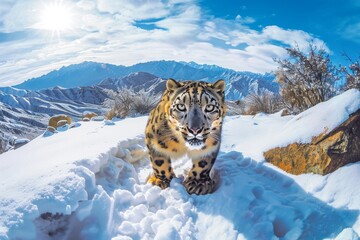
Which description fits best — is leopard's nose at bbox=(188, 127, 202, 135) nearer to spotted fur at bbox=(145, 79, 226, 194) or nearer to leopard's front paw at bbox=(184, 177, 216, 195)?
spotted fur at bbox=(145, 79, 226, 194)

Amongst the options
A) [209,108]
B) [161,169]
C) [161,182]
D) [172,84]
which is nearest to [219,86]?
[209,108]

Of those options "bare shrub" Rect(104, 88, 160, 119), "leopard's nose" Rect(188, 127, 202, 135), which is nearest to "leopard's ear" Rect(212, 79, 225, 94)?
"leopard's nose" Rect(188, 127, 202, 135)

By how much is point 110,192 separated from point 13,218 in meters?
1.62

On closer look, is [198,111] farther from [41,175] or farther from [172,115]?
[41,175]

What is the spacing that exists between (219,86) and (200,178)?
3.78 feet

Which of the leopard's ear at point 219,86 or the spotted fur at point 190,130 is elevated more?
the leopard's ear at point 219,86

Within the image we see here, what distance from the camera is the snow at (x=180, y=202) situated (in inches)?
117

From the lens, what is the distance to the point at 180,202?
4133 mm

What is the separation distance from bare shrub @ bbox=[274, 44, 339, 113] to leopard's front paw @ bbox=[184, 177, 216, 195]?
7420 mm

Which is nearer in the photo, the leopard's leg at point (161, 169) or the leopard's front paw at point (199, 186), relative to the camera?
the leopard's front paw at point (199, 186)

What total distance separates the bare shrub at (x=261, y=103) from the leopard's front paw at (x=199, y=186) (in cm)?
1066

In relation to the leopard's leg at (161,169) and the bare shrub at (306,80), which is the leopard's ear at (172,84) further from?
the bare shrub at (306,80)

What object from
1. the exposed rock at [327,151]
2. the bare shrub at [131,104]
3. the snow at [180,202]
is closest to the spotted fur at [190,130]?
the snow at [180,202]

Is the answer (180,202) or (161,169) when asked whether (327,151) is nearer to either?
(180,202)
